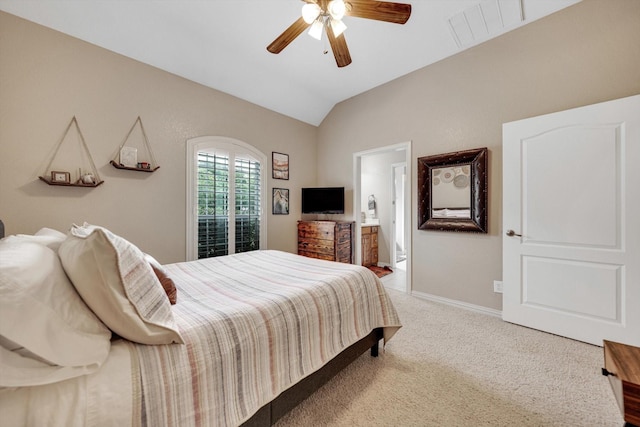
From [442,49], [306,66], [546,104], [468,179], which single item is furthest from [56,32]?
[546,104]

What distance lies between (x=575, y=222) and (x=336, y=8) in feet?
8.82

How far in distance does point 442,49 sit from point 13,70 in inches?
168

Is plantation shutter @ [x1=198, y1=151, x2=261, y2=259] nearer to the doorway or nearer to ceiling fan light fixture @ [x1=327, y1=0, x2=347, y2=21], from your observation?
the doorway

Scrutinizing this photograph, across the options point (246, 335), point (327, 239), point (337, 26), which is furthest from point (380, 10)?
point (327, 239)

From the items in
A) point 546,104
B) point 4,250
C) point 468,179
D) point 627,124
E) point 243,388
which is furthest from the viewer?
point 468,179

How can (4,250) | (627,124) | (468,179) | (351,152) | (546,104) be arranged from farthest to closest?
(351,152) → (468,179) → (546,104) → (627,124) → (4,250)

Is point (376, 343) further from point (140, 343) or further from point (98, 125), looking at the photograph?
point (98, 125)

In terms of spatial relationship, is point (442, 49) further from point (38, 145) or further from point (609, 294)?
point (38, 145)

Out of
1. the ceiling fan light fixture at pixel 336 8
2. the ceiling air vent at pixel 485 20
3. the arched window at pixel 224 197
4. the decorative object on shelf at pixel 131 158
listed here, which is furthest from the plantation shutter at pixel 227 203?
the ceiling air vent at pixel 485 20

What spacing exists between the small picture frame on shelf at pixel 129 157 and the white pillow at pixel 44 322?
81.6 inches

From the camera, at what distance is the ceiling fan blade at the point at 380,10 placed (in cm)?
175

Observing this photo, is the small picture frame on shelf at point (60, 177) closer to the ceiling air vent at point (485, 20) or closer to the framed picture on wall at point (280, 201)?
the framed picture on wall at point (280, 201)

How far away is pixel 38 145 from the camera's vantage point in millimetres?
2225

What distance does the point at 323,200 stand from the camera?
4.31 meters
